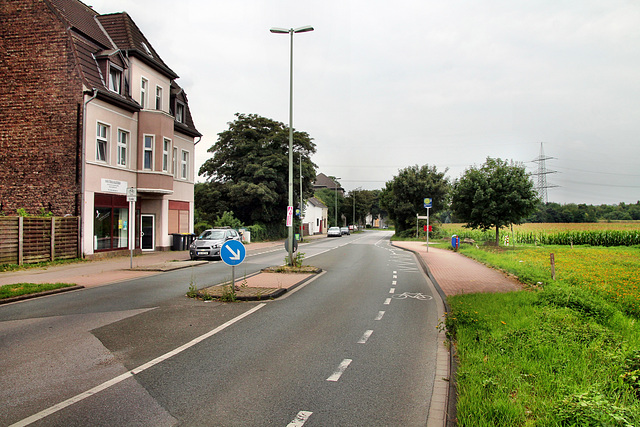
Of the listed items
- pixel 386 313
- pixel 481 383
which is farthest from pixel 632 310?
pixel 481 383

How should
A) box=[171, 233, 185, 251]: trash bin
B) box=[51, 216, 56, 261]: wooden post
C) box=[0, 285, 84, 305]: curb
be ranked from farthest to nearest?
box=[171, 233, 185, 251]: trash bin < box=[51, 216, 56, 261]: wooden post < box=[0, 285, 84, 305]: curb

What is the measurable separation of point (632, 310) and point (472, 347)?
463cm

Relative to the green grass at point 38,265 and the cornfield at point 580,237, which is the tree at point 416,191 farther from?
the green grass at point 38,265

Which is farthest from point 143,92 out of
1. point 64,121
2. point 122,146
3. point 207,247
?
point 207,247

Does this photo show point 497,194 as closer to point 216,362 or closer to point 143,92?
point 143,92

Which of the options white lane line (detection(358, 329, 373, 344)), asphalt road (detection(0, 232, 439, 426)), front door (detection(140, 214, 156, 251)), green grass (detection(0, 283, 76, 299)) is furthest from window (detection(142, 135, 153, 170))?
white lane line (detection(358, 329, 373, 344))

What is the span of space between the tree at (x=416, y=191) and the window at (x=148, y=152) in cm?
3256

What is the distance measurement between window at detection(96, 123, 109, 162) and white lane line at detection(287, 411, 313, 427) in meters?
20.2

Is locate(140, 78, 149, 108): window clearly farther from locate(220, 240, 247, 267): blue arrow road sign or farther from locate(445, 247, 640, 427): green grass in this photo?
locate(445, 247, 640, 427): green grass

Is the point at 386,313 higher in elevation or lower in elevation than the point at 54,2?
lower

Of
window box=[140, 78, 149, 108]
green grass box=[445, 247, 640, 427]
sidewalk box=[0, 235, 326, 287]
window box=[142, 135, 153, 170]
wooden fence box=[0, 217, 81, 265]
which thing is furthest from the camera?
window box=[140, 78, 149, 108]

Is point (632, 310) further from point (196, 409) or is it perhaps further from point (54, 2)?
point (54, 2)

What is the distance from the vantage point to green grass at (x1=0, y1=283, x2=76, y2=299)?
10.2m

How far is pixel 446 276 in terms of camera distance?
49.2 ft
